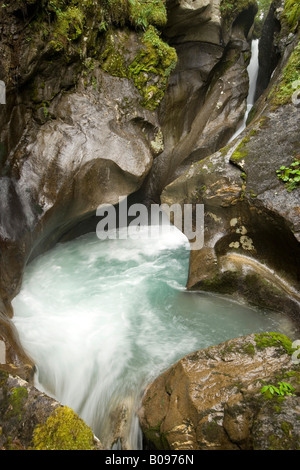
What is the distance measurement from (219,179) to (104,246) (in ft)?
12.9

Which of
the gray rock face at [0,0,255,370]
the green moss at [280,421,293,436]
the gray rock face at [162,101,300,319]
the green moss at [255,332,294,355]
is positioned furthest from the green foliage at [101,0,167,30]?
the green moss at [280,421,293,436]

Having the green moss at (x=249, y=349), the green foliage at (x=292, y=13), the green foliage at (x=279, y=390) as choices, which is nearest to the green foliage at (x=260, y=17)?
the green foliage at (x=292, y=13)

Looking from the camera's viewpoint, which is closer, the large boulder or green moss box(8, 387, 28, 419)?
the large boulder

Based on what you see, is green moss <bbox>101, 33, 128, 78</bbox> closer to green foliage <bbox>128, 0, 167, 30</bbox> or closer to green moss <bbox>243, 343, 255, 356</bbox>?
green foliage <bbox>128, 0, 167, 30</bbox>

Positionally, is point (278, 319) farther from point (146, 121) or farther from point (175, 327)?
point (146, 121)

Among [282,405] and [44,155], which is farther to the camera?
[44,155]

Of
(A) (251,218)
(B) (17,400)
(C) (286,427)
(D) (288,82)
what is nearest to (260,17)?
(D) (288,82)

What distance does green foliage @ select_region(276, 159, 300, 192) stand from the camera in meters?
5.21

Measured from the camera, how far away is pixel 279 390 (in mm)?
2898

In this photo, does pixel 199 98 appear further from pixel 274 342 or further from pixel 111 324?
pixel 274 342

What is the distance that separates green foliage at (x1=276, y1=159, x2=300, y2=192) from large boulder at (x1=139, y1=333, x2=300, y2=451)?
265 cm

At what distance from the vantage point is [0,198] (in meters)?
5.63

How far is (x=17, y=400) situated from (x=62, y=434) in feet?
1.75
